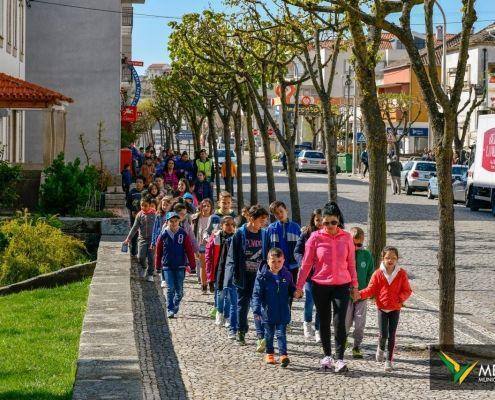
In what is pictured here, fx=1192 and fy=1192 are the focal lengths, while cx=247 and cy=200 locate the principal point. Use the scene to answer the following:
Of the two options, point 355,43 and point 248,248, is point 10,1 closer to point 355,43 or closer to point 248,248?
point 355,43

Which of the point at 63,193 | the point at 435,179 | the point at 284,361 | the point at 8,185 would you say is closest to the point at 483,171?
the point at 435,179

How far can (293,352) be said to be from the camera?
1209 cm

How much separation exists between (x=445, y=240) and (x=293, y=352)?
1926 millimetres

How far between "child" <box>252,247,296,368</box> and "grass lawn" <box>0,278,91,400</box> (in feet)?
5.97

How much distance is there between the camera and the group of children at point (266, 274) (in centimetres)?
1141

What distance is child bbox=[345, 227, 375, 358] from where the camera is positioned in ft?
39.1

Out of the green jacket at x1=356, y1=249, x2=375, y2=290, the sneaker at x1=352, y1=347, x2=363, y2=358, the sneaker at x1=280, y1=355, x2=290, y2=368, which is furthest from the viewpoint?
the green jacket at x1=356, y1=249, x2=375, y2=290

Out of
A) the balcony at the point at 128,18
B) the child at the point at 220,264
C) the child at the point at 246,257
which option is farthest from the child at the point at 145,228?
the balcony at the point at 128,18

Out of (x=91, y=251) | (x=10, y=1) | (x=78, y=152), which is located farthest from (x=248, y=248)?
(x=78, y=152)

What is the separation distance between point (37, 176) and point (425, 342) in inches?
523

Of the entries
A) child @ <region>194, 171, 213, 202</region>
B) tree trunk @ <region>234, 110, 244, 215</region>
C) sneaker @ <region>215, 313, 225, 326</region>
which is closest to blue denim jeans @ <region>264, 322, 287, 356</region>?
sneaker @ <region>215, 313, 225, 326</region>

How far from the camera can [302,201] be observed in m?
41.6

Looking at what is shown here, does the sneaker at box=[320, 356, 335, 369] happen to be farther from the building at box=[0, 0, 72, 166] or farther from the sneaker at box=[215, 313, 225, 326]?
the building at box=[0, 0, 72, 166]

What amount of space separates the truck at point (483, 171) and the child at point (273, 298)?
26.3 metres
